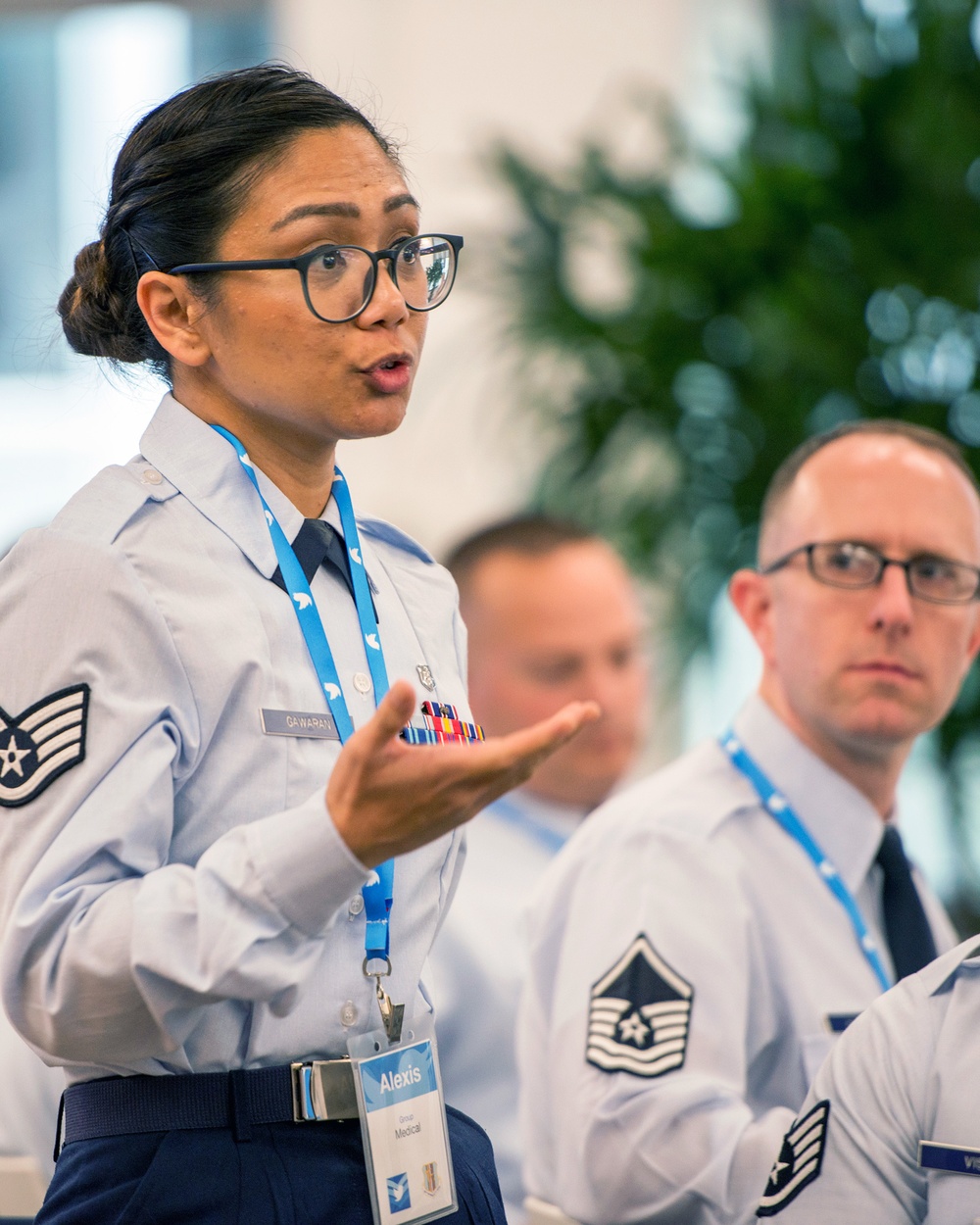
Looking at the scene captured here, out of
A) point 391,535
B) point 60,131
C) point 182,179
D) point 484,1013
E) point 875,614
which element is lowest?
point 484,1013

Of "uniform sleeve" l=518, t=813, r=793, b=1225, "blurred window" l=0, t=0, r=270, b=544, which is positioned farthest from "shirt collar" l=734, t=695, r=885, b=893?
"blurred window" l=0, t=0, r=270, b=544

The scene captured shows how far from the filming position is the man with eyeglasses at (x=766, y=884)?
1694 millimetres

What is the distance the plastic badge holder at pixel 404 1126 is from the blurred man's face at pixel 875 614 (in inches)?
36.7

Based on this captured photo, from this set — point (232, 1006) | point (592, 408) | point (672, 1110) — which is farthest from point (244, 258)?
point (592, 408)

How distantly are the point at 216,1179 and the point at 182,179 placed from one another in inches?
28.7

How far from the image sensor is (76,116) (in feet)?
18.6

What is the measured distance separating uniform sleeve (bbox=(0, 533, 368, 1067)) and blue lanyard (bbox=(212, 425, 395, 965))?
0.27ft

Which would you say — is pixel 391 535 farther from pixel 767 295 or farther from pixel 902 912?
pixel 767 295

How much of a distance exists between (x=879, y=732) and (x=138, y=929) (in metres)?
1.19

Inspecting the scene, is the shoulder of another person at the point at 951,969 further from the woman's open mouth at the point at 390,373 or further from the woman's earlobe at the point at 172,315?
the woman's earlobe at the point at 172,315

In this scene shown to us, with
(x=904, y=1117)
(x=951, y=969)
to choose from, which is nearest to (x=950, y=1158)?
(x=904, y=1117)

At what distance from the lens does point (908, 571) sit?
6.38 feet

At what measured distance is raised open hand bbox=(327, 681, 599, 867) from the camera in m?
0.95

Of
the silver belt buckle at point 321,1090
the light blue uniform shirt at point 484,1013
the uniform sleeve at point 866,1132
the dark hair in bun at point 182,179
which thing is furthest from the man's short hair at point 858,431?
the silver belt buckle at point 321,1090
